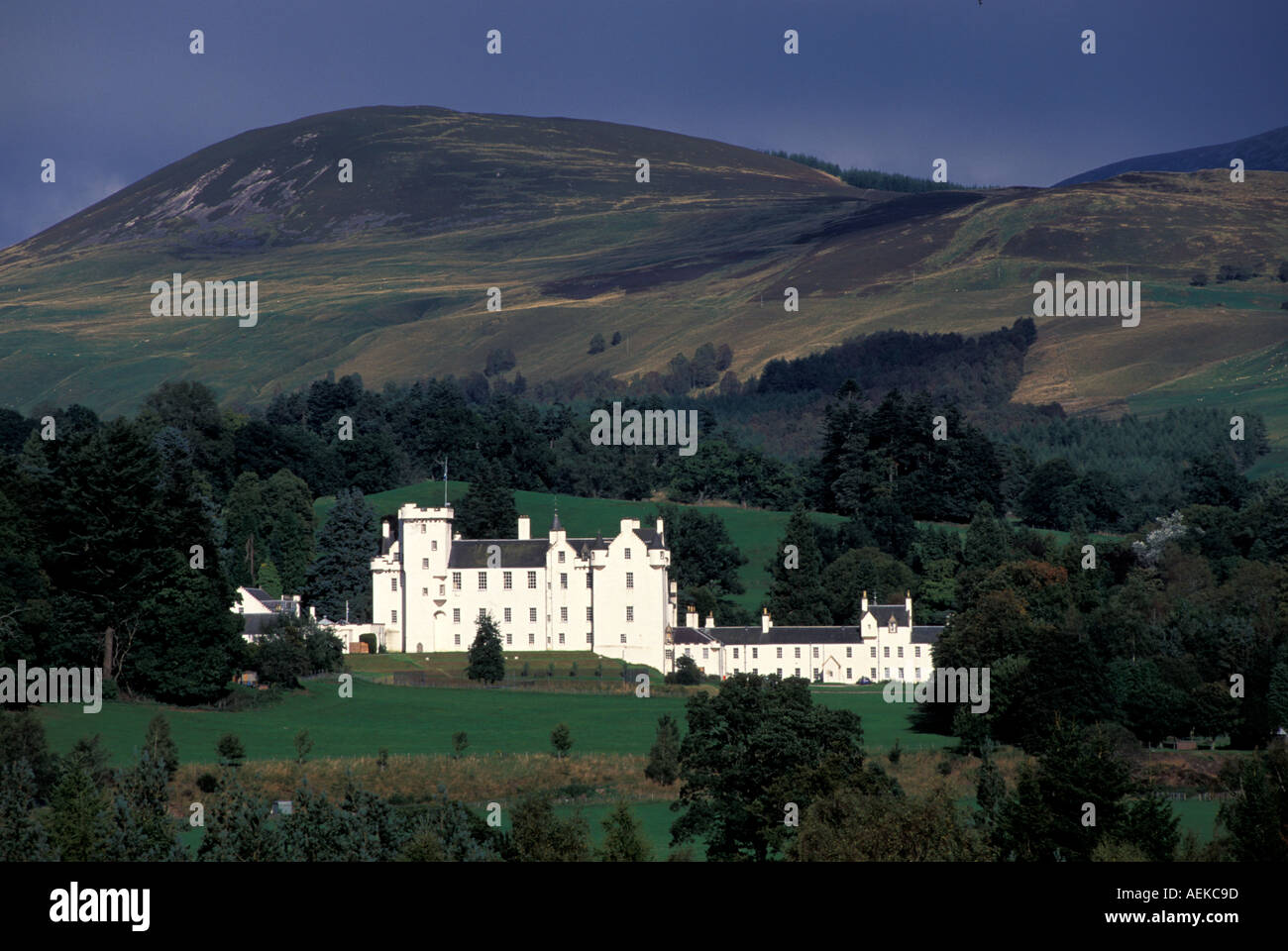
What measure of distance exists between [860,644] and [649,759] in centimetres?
4048

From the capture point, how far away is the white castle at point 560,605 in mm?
92438

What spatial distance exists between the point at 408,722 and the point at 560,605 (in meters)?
27.6

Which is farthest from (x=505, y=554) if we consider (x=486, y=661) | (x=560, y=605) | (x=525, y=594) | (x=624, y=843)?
(x=624, y=843)

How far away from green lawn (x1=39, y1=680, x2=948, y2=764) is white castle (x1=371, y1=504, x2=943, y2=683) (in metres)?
14.0

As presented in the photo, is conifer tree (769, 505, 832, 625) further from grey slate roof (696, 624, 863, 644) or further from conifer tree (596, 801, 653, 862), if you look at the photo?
conifer tree (596, 801, 653, 862)

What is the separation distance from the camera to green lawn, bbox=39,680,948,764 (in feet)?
193

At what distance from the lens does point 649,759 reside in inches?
2221

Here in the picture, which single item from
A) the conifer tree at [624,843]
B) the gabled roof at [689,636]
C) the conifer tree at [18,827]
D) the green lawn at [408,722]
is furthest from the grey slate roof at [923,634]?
the conifer tree at [18,827]

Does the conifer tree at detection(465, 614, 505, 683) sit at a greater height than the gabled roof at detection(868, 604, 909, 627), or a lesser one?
lesser

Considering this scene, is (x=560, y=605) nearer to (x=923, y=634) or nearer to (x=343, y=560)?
(x=343, y=560)

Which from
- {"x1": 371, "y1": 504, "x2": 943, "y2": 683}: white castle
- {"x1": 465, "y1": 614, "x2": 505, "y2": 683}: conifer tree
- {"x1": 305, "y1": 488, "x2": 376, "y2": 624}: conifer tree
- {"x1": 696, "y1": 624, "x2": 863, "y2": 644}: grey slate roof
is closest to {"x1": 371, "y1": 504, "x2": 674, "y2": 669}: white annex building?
{"x1": 371, "y1": 504, "x2": 943, "y2": 683}: white castle

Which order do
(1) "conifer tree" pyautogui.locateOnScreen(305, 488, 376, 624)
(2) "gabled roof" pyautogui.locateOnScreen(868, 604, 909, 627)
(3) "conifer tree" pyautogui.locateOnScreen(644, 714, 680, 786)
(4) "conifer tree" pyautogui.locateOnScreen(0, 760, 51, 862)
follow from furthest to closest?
(1) "conifer tree" pyautogui.locateOnScreen(305, 488, 376, 624)
(2) "gabled roof" pyautogui.locateOnScreen(868, 604, 909, 627)
(3) "conifer tree" pyautogui.locateOnScreen(644, 714, 680, 786)
(4) "conifer tree" pyautogui.locateOnScreen(0, 760, 51, 862)

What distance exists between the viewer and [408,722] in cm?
6606

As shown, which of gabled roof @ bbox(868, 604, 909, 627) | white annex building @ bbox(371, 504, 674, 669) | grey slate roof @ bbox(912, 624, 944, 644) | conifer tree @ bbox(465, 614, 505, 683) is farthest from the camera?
grey slate roof @ bbox(912, 624, 944, 644)
